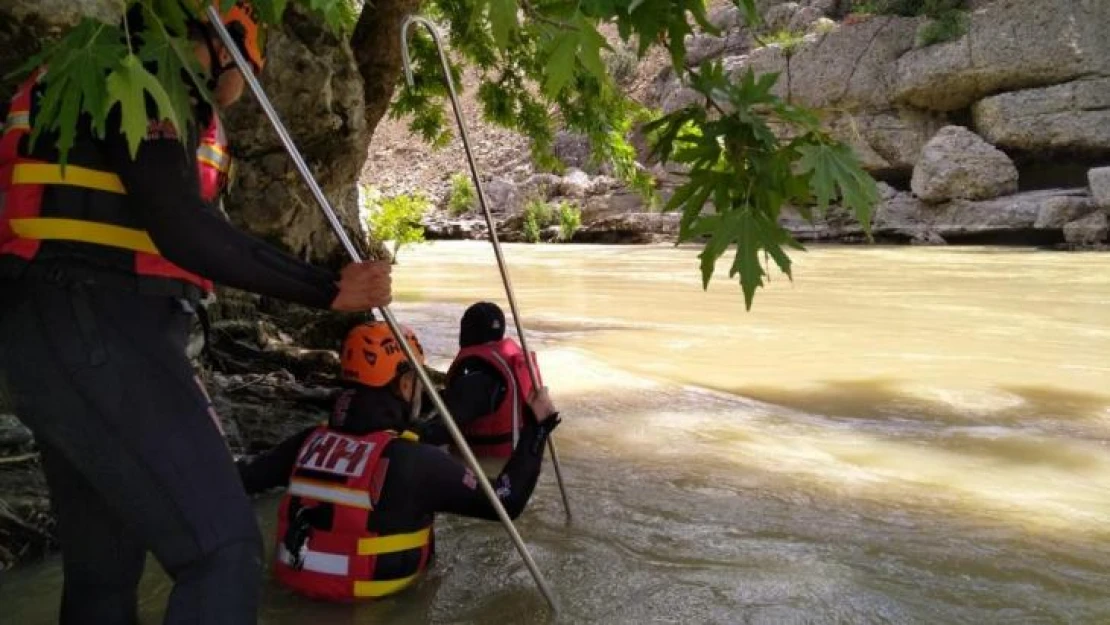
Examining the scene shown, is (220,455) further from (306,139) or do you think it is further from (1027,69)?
(1027,69)

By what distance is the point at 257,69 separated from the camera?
2180 mm

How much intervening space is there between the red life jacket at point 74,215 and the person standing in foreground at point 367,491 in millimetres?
1099

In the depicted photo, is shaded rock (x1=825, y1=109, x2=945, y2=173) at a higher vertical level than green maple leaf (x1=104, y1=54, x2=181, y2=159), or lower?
higher

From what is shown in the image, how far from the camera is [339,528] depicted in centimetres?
279

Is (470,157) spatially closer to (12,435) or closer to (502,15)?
(502,15)

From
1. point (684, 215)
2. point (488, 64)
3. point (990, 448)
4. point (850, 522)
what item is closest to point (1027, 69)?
point (488, 64)

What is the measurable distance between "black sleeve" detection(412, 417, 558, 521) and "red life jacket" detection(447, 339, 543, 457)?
966 millimetres

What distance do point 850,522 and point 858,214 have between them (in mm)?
2306

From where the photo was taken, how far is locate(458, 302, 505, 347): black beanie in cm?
443

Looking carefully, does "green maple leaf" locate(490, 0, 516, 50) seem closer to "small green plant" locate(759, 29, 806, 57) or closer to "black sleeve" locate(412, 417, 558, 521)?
"black sleeve" locate(412, 417, 558, 521)

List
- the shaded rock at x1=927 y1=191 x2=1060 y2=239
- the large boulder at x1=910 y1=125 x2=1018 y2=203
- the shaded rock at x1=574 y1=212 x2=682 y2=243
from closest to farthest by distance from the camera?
the shaded rock at x1=927 y1=191 x2=1060 y2=239, the large boulder at x1=910 y1=125 x2=1018 y2=203, the shaded rock at x1=574 y1=212 x2=682 y2=243

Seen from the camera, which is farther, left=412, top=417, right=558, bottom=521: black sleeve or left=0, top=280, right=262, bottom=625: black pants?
left=412, top=417, right=558, bottom=521: black sleeve

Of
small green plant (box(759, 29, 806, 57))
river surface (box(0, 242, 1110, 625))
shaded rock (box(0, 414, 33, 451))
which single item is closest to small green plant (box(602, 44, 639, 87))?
river surface (box(0, 242, 1110, 625))

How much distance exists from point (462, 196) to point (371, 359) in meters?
34.3
